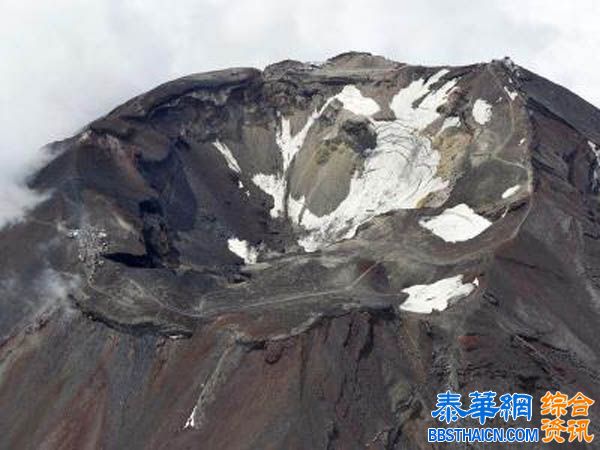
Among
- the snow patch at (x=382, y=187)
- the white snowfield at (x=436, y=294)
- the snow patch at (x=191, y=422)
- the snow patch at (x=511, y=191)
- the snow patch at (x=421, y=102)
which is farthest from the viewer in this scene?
the snow patch at (x=421, y=102)

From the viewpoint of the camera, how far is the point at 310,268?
5700 cm

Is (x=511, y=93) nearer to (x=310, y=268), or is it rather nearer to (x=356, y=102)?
(x=356, y=102)

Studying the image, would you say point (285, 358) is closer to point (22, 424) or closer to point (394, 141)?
point (22, 424)

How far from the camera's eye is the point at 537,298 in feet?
176

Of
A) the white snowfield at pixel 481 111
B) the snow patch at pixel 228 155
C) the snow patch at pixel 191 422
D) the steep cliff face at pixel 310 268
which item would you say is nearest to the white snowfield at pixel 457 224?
the steep cliff face at pixel 310 268

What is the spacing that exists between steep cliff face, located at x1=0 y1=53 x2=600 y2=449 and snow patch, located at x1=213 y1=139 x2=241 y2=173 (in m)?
0.29

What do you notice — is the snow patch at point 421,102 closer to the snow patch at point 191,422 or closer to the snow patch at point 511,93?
the snow patch at point 511,93

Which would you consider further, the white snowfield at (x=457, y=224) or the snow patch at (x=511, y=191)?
the snow patch at (x=511, y=191)

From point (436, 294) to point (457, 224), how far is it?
8.55 m

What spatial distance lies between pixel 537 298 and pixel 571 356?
4354mm

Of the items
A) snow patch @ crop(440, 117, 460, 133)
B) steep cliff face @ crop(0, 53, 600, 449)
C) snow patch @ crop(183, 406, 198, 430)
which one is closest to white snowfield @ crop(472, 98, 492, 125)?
steep cliff face @ crop(0, 53, 600, 449)

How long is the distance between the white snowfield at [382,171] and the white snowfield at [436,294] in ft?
43.9

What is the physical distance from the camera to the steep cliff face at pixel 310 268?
48031 mm

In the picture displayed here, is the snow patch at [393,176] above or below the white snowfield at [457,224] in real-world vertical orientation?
above
